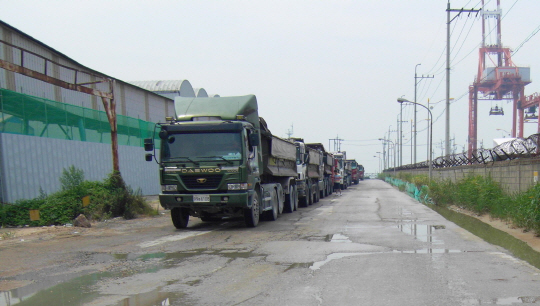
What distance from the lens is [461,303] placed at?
17.8 ft

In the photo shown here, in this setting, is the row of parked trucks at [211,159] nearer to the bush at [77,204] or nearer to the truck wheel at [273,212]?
the truck wheel at [273,212]

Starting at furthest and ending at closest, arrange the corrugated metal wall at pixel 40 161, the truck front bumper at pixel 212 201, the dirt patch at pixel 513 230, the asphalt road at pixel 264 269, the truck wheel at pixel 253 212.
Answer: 1. the corrugated metal wall at pixel 40 161
2. the truck wheel at pixel 253 212
3. the truck front bumper at pixel 212 201
4. the dirt patch at pixel 513 230
5. the asphalt road at pixel 264 269

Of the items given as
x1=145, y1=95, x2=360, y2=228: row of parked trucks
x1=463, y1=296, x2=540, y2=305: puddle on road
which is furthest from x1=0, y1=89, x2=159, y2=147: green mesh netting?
x1=463, y1=296, x2=540, y2=305: puddle on road

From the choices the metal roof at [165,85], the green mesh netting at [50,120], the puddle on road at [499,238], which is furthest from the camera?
the metal roof at [165,85]

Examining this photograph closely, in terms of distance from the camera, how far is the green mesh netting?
1448 cm

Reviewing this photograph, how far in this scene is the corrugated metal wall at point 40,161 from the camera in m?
14.2

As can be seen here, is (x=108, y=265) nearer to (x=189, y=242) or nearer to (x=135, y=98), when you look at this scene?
(x=189, y=242)

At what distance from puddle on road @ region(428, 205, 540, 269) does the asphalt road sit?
1.10 ft

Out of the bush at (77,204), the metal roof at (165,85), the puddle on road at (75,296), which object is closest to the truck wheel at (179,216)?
the bush at (77,204)

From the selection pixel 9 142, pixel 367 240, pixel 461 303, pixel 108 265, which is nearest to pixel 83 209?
pixel 9 142

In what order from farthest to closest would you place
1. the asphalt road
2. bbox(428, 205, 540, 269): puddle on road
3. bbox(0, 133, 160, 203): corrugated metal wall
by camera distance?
bbox(0, 133, 160, 203): corrugated metal wall < bbox(428, 205, 540, 269): puddle on road < the asphalt road

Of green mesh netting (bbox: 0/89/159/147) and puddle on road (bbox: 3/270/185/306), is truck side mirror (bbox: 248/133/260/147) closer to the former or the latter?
puddle on road (bbox: 3/270/185/306)

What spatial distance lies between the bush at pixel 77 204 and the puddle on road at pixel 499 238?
11.0m

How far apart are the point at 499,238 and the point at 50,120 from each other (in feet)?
48.7
